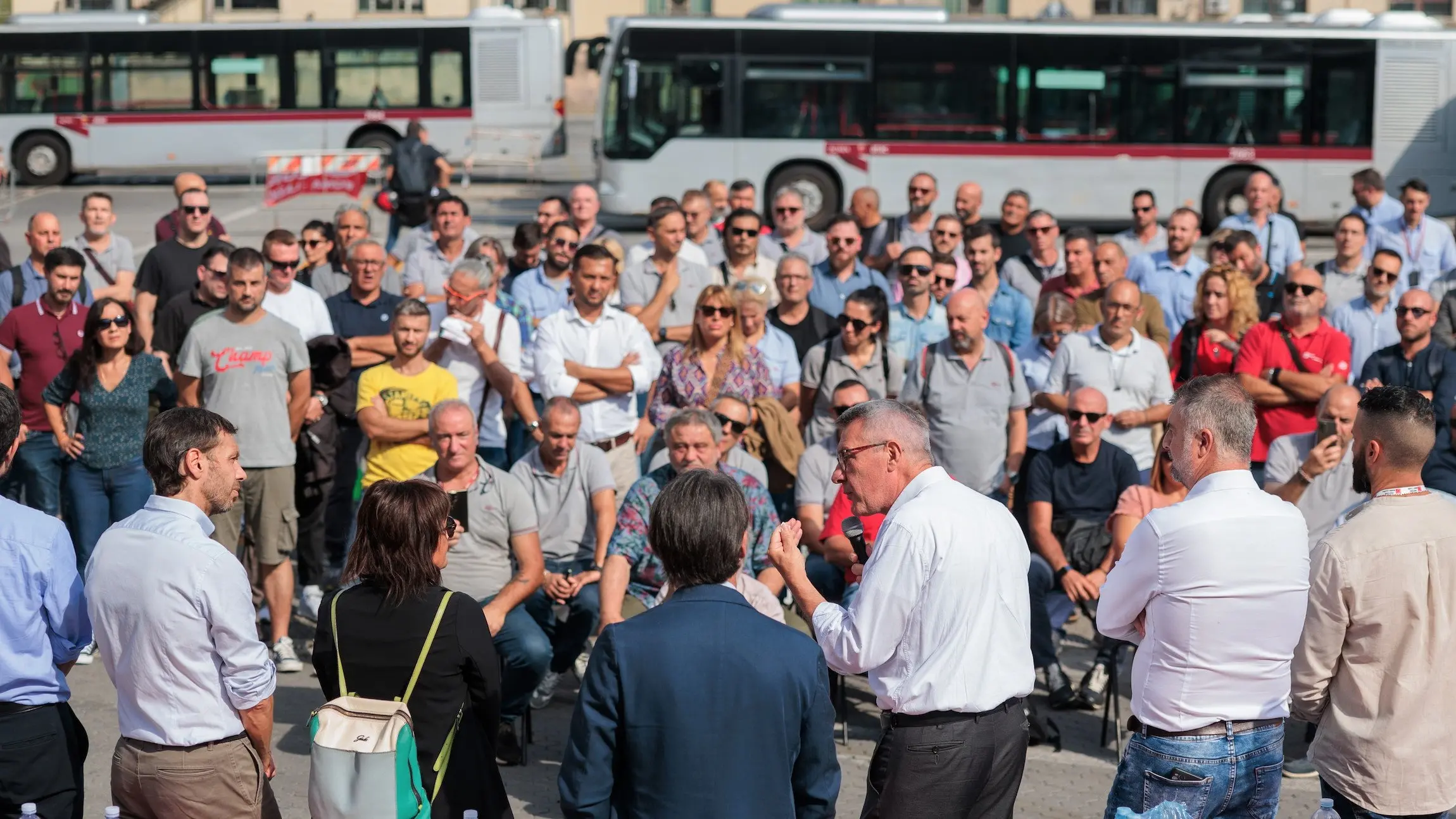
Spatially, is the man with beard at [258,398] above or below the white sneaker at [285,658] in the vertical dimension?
above

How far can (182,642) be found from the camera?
4.16 metres

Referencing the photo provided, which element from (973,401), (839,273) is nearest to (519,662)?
(973,401)

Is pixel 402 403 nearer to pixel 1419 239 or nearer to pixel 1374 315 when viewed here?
pixel 1374 315

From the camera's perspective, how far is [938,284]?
30.0 feet

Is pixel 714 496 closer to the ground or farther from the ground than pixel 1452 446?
farther from the ground

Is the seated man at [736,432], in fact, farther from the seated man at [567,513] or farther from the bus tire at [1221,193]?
the bus tire at [1221,193]

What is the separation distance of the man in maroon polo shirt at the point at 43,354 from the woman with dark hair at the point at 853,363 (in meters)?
3.82

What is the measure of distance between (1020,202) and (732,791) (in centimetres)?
944

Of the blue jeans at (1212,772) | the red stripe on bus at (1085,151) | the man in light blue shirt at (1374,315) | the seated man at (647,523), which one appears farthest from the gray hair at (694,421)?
the red stripe on bus at (1085,151)

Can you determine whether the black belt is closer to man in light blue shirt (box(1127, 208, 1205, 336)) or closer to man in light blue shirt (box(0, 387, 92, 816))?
man in light blue shirt (box(0, 387, 92, 816))

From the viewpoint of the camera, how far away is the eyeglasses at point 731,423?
7180 millimetres

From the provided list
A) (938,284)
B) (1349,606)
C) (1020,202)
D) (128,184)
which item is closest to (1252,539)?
(1349,606)

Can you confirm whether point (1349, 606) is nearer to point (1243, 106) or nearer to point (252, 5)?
point (1243, 106)

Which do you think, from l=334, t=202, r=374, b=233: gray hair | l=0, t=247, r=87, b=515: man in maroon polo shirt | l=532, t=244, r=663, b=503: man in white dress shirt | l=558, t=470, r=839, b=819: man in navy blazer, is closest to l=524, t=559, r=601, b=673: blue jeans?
l=532, t=244, r=663, b=503: man in white dress shirt
